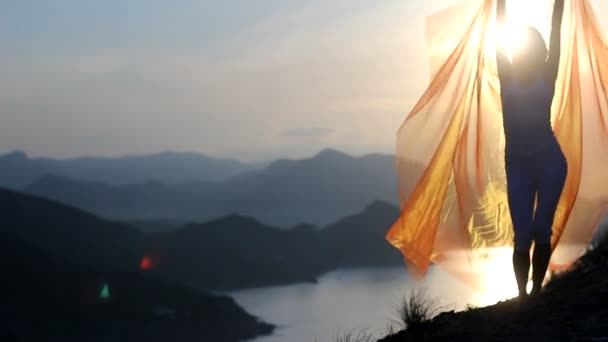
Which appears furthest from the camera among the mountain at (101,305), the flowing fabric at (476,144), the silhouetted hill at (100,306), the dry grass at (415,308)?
the mountain at (101,305)

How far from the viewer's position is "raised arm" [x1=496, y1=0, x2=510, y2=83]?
6.23 meters

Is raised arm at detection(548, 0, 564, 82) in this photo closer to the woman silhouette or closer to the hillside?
the woman silhouette

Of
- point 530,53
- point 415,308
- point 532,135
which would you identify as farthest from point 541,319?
point 530,53

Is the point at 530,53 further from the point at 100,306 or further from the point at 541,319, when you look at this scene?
the point at 100,306

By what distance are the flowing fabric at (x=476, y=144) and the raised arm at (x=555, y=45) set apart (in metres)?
1.06

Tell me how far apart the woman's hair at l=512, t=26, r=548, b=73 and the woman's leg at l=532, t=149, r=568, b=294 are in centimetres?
66

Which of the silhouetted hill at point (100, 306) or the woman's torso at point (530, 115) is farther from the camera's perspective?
the silhouetted hill at point (100, 306)

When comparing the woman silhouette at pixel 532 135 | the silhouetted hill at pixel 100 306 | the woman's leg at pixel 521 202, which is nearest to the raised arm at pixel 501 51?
the woman silhouette at pixel 532 135

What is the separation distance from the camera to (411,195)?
24.1 feet

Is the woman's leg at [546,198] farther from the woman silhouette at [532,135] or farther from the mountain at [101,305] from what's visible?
the mountain at [101,305]

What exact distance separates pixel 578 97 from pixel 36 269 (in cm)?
17024

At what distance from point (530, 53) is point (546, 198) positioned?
109 centimetres

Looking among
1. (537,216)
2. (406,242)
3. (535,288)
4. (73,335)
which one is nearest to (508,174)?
(537,216)

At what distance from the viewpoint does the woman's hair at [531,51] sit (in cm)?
614
